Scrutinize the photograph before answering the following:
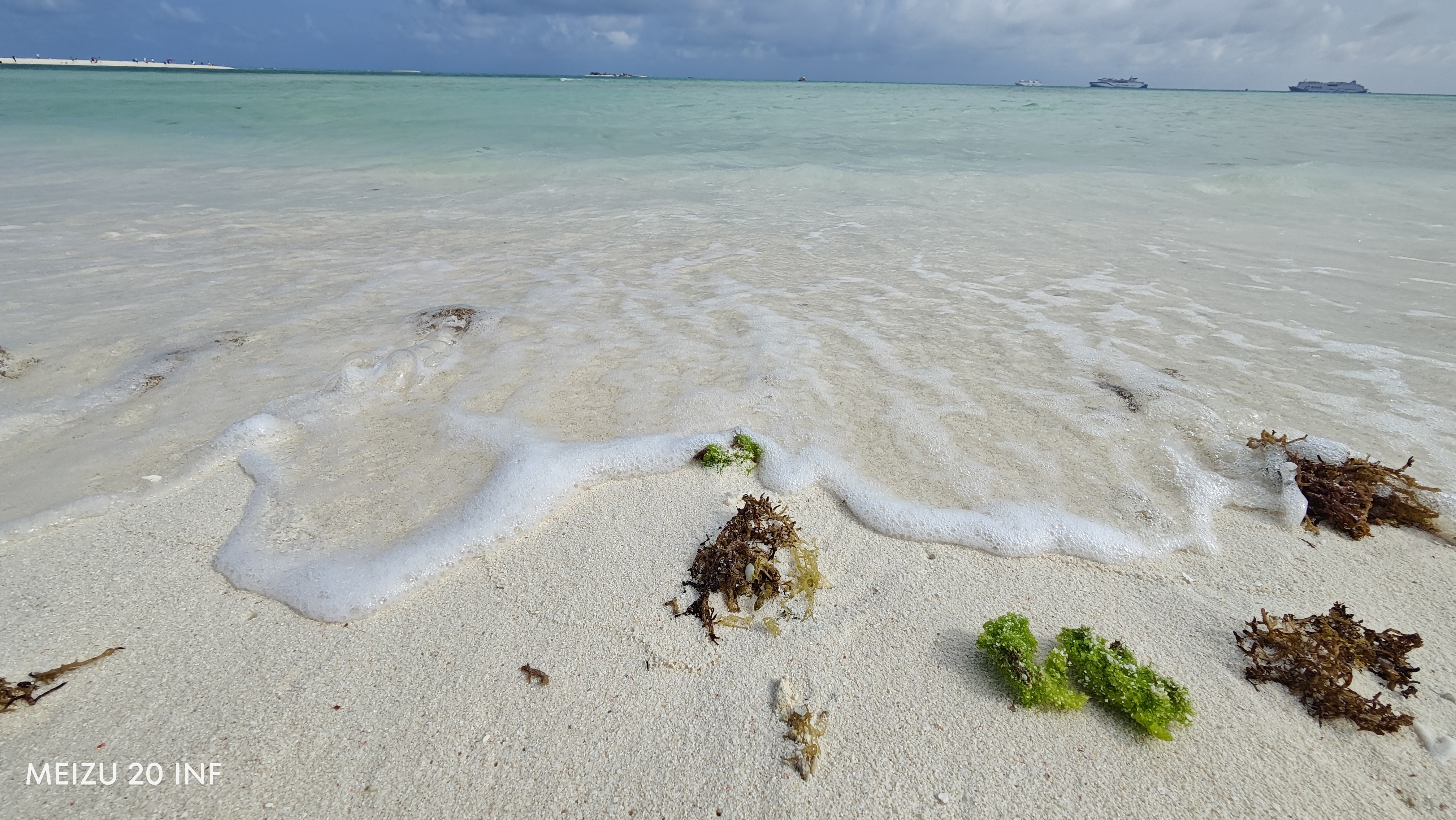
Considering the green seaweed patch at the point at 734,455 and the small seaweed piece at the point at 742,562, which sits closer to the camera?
the small seaweed piece at the point at 742,562

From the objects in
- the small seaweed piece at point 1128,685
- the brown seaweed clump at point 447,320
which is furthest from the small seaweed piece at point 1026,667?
the brown seaweed clump at point 447,320

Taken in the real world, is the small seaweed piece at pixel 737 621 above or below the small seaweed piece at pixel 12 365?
below

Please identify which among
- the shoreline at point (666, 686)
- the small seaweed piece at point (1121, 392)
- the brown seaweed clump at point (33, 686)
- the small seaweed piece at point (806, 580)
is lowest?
the shoreline at point (666, 686)

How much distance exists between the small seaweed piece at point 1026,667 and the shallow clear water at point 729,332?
539 mm

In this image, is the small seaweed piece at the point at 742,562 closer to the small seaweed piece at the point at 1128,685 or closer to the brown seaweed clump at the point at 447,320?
the small seaweed piece at the point at 1128,685

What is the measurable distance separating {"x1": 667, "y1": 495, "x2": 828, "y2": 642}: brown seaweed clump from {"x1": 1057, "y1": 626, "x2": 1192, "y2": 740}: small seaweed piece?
80cm

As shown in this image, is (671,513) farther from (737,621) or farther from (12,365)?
(12,365)

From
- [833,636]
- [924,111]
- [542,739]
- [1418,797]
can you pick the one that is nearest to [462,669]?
[542,739]

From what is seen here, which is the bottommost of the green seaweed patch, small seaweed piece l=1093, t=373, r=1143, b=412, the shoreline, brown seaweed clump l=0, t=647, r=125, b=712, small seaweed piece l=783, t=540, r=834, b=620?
the shoreline

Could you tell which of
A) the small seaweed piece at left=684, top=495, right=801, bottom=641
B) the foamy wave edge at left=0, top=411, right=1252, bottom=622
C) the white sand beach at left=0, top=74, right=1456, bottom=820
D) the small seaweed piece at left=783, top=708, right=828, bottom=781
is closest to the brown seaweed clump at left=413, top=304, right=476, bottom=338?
the white sand beach at left=0, top=74, right=1456, bottom=820

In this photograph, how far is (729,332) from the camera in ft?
14.6

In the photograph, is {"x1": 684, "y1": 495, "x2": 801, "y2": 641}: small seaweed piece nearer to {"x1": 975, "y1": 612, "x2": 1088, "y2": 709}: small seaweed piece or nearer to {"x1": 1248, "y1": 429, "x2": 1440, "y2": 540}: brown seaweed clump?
{"x1": 975, "y1": 612, "x2": 1088, "y2": 709}: small seaweed piece

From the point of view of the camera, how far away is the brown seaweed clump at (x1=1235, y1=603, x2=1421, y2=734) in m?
1.79

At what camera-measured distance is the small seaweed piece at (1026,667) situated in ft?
5.96
